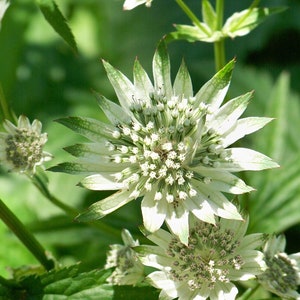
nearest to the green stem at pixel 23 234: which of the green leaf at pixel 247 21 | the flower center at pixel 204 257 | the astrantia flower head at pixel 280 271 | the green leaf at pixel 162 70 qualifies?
the flower center at pixel 204 257

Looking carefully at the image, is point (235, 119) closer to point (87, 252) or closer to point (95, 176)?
point (95, 176)

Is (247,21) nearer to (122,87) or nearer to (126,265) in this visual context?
(122,87)

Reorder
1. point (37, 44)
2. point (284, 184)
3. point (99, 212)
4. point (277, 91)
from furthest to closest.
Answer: point (37, 44)
point (277, 91)
point (284, 184)
point (99, 212)

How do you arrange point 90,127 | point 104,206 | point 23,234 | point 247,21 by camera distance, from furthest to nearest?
1. point 247,21
2. point 23,234
3. point 90,127
4. point 104,206

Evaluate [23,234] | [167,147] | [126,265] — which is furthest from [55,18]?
[126,265]

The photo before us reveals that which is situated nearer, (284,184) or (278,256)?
(278,256)

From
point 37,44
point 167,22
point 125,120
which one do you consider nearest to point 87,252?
point 125,120

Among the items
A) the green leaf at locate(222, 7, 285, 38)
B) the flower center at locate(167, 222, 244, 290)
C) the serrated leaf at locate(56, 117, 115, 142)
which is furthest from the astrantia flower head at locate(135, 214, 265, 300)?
the green leaf at locate(222, 7, 285, 38)
